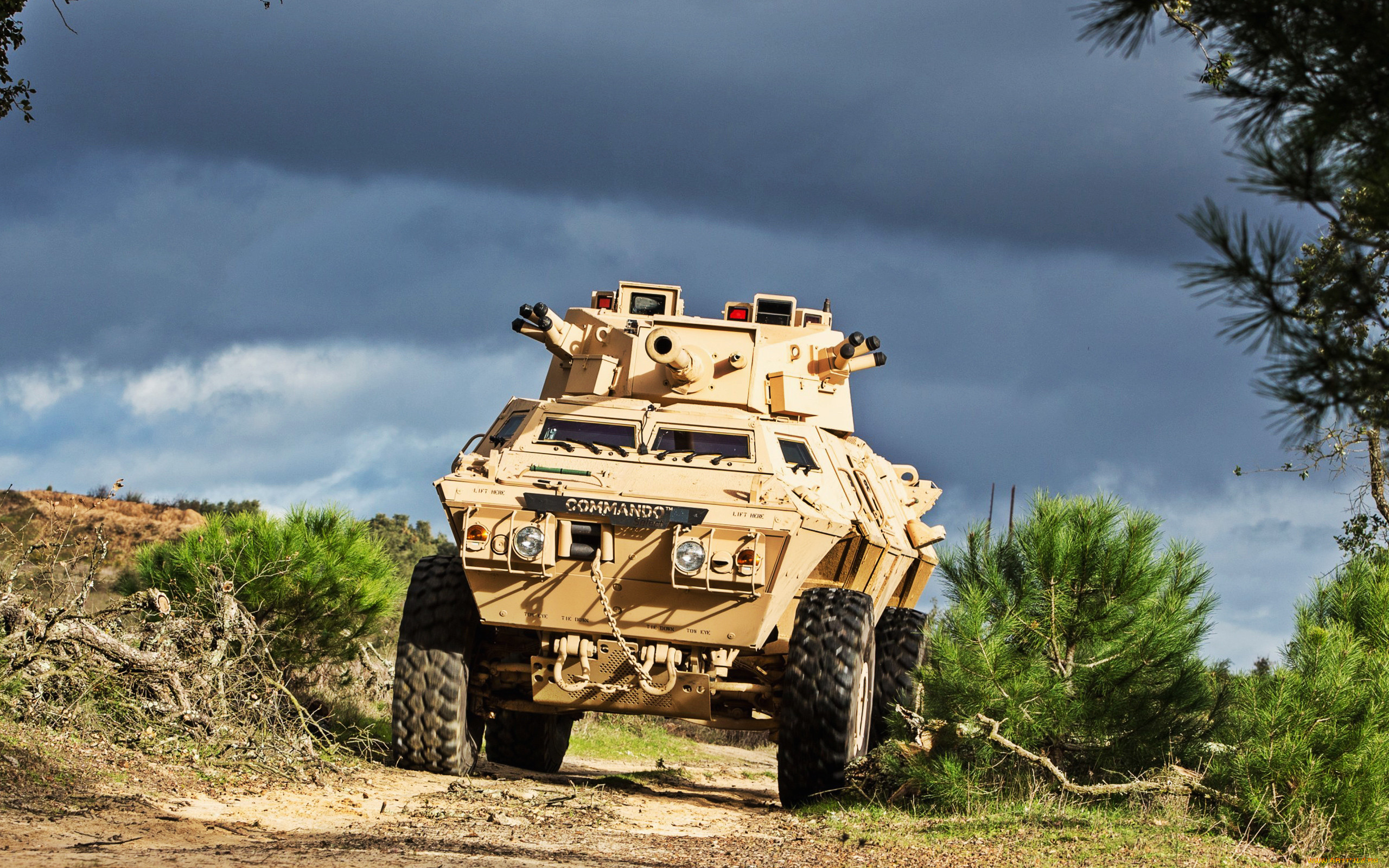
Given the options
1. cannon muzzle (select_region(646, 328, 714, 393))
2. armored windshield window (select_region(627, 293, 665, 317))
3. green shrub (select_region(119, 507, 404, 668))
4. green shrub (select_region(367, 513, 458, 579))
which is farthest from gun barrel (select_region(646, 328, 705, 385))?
green shrub (select_region(367, 513, 458, 579))

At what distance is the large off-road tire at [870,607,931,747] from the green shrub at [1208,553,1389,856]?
3313 millimetres

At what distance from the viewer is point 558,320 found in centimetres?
1115

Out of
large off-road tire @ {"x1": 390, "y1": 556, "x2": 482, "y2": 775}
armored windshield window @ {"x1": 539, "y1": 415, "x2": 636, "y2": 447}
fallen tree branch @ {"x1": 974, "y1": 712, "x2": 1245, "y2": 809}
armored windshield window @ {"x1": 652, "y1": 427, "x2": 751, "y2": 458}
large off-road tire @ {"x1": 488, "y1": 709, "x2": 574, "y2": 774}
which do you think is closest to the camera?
fallen tree branch @ {"x1": 974, "y1": 712, "x2": 1245, "y2": 809}

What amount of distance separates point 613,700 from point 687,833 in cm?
114

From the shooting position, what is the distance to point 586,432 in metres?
9.69

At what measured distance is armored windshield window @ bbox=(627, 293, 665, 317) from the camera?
12.0m

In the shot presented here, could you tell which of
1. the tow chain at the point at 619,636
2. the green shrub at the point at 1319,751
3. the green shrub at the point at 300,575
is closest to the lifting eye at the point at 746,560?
the tow chain at the point at 619,636

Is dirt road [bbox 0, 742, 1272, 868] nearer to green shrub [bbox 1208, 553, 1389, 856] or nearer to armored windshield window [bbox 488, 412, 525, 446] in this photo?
green shrub [bbox 1208, 553, 1389, 856]

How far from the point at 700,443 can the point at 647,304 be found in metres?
2.70

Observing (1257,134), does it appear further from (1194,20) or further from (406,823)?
(406,823)

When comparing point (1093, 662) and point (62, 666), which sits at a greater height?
point (1093, 662)

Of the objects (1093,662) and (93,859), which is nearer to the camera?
(93,859)

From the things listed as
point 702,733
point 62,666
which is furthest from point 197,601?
point 702,733

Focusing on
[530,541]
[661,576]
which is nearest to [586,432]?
[530,541]
